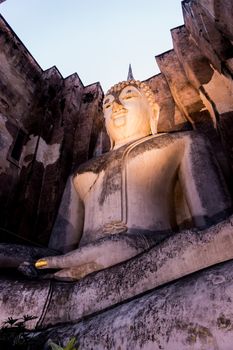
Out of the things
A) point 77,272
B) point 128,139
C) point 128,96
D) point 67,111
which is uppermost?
point 67,111

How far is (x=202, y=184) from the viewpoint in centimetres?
269

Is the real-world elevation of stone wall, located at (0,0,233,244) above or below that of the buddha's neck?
above

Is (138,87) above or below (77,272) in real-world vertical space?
above

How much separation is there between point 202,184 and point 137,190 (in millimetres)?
604

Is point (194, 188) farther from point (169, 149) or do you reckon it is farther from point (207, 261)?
point (207, 261)

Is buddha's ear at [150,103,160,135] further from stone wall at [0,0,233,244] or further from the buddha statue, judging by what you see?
stone wall at [0,0,233,244]

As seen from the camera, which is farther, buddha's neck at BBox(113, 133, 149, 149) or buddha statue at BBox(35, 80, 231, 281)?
buddha's neck at BBox(113, 133, 149, 149)

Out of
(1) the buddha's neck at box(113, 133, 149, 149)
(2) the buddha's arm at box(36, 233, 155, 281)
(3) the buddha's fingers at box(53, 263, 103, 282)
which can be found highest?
(1) the buddha's neck at box(113, 133, 149, 149)

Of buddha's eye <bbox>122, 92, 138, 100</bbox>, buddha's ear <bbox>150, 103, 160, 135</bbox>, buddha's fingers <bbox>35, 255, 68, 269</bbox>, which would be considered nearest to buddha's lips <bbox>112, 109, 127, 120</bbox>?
buddha's eye <bbox>122, 92, 138, 100</bbox>

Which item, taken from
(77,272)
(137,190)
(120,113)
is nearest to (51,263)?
(77,272)

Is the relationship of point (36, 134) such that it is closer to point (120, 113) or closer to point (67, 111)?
point (67, 111)

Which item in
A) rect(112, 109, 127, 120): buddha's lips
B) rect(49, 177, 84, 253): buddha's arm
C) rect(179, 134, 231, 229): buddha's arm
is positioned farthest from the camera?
rect(112, 109, 127, 120): buddha's lips

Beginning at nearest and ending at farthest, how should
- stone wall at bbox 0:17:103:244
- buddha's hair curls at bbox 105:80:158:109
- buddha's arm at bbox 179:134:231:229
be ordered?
buddha's arm at bbox 179:134:231:229, buddha's hair curls at bbox 105:80:158:109, stone wall at bbox 0:17:103:244

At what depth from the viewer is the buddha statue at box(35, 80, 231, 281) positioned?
2.17 metres
